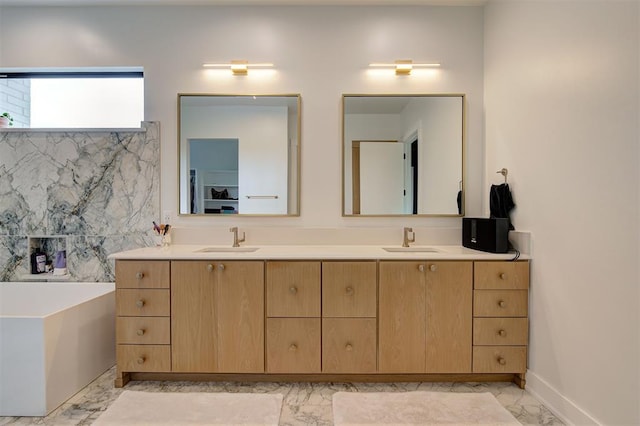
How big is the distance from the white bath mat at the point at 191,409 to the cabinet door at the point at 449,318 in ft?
3.13

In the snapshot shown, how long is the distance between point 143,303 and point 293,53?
200 centimetres

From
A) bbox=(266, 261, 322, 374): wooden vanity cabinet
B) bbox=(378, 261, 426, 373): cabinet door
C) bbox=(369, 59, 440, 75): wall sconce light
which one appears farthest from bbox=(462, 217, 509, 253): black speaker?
bbox=(369, 59, 440, 75): wall sconce light

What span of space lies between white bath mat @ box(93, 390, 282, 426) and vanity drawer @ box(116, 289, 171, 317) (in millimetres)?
445

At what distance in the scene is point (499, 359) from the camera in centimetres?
187

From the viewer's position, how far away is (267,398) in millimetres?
1765

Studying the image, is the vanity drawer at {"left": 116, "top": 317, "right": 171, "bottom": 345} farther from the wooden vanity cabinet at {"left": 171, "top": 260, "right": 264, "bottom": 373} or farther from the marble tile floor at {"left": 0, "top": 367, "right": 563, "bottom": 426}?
the marble tile floor at {"left": 0, "top": 367, "right": 563, "bottom": 426}

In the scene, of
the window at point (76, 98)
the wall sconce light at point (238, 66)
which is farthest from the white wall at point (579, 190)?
the window at point (76, 98)

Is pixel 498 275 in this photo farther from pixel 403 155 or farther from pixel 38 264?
pixel 38 264

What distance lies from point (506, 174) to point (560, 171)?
472 mm

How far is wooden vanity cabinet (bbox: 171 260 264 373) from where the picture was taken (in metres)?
1.87

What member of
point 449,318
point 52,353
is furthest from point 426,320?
point 52,353

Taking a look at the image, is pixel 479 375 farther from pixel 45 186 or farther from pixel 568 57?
pixel 45 186

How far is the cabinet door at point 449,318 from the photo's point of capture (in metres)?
1.87

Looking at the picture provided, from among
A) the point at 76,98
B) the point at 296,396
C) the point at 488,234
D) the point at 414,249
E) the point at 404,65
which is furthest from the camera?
the point at 76,98
